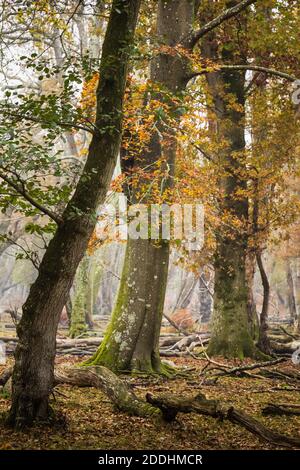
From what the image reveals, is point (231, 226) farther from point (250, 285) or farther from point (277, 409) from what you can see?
point (277, 409)

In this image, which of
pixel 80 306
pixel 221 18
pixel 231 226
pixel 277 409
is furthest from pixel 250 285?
pixel 277 409

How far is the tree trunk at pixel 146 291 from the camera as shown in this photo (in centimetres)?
973

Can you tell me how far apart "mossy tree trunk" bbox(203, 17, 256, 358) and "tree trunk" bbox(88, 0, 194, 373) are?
355 cm

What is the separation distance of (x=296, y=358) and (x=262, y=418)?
8159 millimetres

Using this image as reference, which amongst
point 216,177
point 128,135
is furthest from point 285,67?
point 128,135

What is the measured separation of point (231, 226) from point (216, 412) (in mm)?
8261

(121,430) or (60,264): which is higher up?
(60,264)

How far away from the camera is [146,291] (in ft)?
32.7

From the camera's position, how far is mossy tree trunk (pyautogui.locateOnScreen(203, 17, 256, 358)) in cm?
1363

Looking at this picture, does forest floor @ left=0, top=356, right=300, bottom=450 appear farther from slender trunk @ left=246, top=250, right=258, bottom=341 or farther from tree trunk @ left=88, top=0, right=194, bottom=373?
slender trunk @ left=246, top=250, right=258, bottom=341

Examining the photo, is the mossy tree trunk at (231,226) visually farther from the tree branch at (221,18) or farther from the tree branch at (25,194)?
the tree branch at (25,194)

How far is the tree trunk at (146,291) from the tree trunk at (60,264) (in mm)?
3914

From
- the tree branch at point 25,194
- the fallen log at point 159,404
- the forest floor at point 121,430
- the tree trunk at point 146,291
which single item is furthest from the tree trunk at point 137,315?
the tree branch at point 25,194

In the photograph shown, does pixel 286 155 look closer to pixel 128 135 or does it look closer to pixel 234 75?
pixel 234 75
